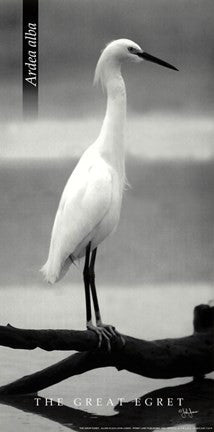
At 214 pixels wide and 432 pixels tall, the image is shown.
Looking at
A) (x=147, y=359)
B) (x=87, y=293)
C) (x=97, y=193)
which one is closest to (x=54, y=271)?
(x=87, y=293)

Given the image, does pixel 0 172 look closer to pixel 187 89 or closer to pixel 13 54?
pixel 13 54

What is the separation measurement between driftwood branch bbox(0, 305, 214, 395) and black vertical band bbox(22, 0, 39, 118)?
0.70 meters

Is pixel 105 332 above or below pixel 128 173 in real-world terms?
below

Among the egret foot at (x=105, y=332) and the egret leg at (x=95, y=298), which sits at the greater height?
the egret leg at (x=95, y=298)

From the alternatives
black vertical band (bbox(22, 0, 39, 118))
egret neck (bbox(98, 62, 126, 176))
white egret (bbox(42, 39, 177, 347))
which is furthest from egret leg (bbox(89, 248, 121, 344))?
black vertical band (bbox(22, 0, 39, 118))

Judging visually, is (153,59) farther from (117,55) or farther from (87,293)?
(87,293)

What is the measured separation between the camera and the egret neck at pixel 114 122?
7.14ft

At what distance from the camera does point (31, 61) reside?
2.25 m

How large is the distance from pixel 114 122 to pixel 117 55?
0.66 ft

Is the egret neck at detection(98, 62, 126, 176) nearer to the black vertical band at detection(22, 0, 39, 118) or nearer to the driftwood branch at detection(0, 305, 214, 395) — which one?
the black vertical band at detection(22, 0, 39, 118)

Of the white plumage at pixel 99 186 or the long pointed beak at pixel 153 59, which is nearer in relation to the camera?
the white plumage at pixel 99 186

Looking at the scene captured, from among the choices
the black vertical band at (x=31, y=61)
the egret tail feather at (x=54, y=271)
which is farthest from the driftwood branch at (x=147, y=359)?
the black vertical band at (x=31, y=61)

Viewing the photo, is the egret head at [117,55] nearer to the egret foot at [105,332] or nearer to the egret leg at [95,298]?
the egret leg at [95,298]

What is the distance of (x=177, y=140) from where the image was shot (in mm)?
2279
